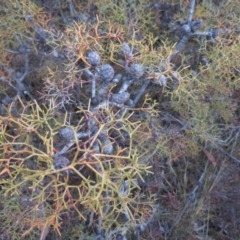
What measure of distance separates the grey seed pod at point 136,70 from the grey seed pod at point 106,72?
2.8 inches

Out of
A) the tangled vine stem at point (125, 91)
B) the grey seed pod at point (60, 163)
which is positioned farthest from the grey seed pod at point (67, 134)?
the tangled vine stem at point (125, 91)

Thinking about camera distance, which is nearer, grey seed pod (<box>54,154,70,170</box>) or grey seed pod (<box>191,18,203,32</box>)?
grey seed pod (<box>54,154,70,170</box>)

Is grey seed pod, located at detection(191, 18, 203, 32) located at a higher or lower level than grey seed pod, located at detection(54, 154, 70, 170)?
higher

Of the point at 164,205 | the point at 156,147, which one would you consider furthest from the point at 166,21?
the point at 164,205

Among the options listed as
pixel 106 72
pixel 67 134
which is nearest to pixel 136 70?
pixel 106 72

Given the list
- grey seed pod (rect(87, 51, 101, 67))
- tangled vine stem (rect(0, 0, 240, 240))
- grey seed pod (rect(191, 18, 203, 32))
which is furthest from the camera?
grey seed pod (rect(191, 18, 203, 32))

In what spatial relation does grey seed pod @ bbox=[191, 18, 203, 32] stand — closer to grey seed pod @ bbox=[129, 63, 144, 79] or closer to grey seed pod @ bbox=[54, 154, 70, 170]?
grey seed pod @ bbox=[129, 63, 144, 79]

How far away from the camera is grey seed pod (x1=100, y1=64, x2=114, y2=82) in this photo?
49.6 inches

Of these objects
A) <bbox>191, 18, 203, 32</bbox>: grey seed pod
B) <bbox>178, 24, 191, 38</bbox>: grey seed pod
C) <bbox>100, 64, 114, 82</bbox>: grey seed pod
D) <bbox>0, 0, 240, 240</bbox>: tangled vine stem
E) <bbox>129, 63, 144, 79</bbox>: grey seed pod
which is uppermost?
<bbox>191, 18, 203, 32</bbox>: grey seed pod

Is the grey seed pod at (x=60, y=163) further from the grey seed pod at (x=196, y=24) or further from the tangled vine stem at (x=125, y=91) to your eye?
the grey seed pod at (x=196, y=24)

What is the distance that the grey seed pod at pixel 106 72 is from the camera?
1260 millimetres

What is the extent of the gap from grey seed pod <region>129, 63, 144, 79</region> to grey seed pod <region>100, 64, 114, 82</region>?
7 centimetres

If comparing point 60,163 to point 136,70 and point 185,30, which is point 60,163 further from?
point 185,30

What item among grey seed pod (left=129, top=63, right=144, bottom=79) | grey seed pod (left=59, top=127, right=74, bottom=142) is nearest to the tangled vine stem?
grey seed pod (left=129, top=63, right=144, bottom=79)
